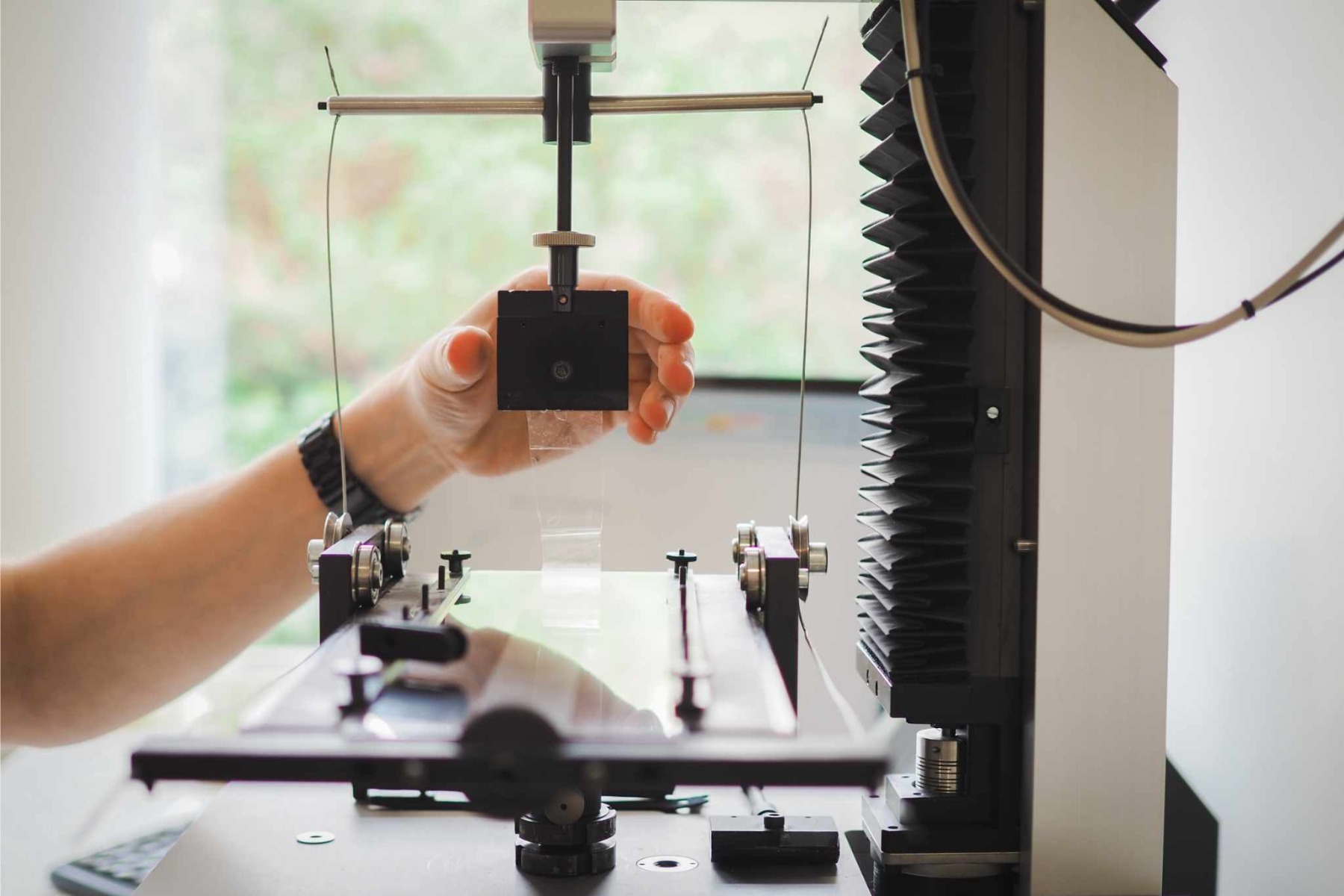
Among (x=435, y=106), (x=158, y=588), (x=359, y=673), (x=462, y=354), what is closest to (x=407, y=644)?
(x=359, y=673)

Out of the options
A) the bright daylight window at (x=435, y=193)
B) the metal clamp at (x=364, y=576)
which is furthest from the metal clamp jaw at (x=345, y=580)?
the bright daylight window at (x=435, y=193)

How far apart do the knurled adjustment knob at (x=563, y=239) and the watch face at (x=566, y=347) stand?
4cm

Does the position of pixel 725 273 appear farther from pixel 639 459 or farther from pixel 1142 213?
pixel 1142 213

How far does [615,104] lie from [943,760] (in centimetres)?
58

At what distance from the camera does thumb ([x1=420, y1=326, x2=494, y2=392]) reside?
0.92 meters

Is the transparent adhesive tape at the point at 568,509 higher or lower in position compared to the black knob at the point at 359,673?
higher

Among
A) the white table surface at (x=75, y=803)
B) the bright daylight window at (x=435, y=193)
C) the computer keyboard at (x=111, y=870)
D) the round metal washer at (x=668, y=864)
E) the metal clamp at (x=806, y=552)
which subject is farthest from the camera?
the bright daylight window at (x=435, y=193)

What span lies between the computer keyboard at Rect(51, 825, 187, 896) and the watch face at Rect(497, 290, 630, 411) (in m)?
0.72

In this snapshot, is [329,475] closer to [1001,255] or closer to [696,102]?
[696,102]

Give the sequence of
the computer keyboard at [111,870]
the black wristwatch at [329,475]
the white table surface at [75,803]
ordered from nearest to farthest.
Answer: the computer keyboard at [111,870], the black wristwatch at [329,475], the white table surface at [75,803]

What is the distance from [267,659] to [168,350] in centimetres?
75

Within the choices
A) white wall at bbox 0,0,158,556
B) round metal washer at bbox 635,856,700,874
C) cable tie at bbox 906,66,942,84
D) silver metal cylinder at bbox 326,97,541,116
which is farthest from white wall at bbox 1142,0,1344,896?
white wall at bbox 0,0,158,556

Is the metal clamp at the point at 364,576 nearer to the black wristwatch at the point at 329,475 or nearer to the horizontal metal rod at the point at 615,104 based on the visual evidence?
the horizontal metal rod at the point at 615,104

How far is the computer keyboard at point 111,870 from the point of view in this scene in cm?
115
